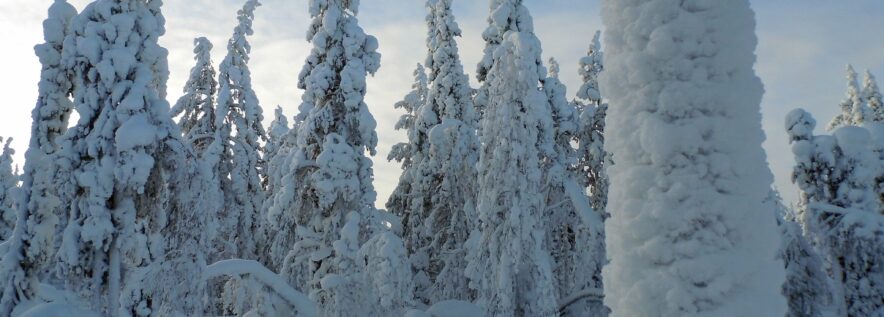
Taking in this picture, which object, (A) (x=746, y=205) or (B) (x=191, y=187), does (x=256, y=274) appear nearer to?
(B) (x=191, y=187)

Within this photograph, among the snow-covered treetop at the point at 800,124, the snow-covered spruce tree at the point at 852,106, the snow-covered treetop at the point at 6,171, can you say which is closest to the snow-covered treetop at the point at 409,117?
the snow-covered treetop at the point at 800,124

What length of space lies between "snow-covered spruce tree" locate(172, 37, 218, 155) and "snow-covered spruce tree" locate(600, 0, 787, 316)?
23.0 metres

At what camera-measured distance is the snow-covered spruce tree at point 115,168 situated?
368 inches

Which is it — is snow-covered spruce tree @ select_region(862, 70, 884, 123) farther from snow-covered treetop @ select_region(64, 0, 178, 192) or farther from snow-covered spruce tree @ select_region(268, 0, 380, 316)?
snow-covered treetop @ select_region(64, 0, 178, 192)

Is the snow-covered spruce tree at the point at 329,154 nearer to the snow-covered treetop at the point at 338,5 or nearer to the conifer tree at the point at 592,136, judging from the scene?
the snow-covered treetop at the point at 338,5

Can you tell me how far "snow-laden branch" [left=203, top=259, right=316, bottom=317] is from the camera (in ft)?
41.0

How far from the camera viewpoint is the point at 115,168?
30.5 ft

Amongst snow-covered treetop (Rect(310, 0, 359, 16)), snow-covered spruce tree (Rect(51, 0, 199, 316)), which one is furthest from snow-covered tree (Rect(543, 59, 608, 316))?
snow-covered spruce tree (Rect(51, 0, 199, 316))

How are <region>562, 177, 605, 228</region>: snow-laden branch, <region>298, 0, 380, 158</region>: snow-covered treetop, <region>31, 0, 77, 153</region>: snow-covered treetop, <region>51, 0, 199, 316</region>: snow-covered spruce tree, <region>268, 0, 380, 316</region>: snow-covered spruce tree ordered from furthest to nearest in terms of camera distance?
<region>298, 0, 380, 158</region>: snow-covered treetop
<region>268, 0, 380, 316</region>: snow-covered spruce tree
<region>562, 177, 605, 228</region>: snow-laden branch
<region>31, 0, 77, 153</region>: snow-covered treetop
<region>51, 0, 199, 316</region>: snow-covered spruce tree

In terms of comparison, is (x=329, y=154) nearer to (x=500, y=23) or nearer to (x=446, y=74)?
(x=500, y=23)

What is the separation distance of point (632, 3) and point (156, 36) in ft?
27.7

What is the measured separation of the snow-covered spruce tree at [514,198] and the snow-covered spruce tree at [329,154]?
3438 millimetres

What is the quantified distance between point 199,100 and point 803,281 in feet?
73.0

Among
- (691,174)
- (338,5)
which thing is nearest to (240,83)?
(338,5)
